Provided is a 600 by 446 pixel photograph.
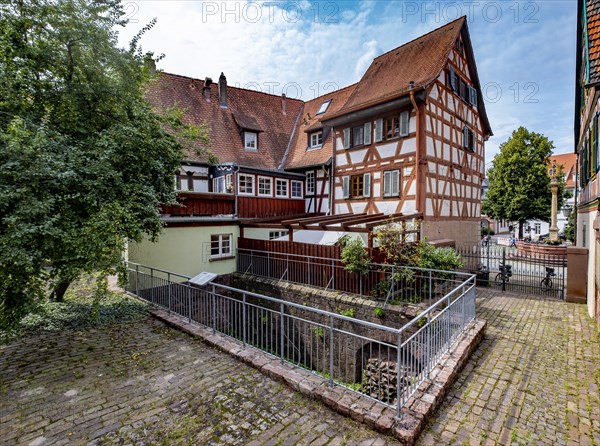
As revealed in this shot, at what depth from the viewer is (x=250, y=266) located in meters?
14.3

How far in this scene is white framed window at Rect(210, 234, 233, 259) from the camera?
14383 mm

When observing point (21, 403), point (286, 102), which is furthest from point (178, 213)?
point (286, 102)

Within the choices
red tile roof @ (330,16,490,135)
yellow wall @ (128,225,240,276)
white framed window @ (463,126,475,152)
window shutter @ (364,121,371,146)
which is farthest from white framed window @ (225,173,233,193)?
white framed window @ (463,126,475,152)

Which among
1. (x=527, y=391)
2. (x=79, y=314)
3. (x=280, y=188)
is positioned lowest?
(x=527, y=391)

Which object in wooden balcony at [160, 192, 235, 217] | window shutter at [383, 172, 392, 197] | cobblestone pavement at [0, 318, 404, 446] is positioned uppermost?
window shutter at [383, 172, 392, 197]

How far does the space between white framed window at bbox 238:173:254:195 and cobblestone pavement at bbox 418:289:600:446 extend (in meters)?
12.9

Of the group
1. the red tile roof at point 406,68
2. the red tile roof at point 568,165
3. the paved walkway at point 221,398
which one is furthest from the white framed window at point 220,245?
the red tile roof at point 568,165

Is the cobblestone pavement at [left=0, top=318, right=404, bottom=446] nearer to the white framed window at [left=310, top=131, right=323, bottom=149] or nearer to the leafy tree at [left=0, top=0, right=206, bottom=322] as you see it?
the leafy tree at [left=0, top=0, right=206, bottom=322]

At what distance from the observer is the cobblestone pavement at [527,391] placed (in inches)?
158

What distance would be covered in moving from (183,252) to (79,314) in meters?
4.89

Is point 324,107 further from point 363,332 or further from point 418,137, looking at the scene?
point 363,332

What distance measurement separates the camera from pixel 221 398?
4.73 m

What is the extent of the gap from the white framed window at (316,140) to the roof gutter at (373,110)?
2.29 m

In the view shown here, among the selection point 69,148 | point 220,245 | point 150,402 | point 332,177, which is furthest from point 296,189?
point 150,402
